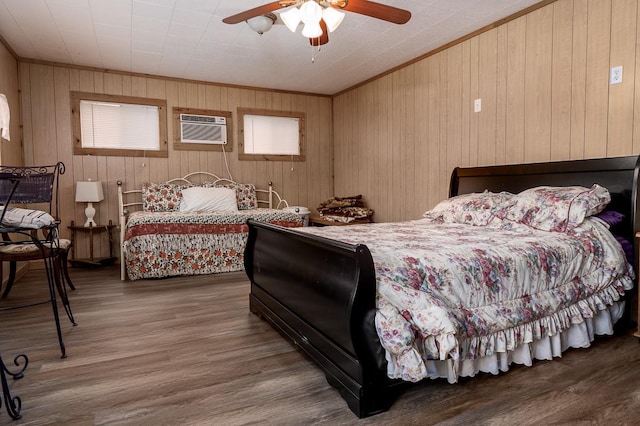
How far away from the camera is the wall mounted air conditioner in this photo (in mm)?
5211

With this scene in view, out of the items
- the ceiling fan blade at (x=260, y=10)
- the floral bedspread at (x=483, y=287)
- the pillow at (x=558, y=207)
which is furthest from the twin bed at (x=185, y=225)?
the pillow at (x=558, y=207)

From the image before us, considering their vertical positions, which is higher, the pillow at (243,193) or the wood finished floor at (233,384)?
the pillow at (243,193)

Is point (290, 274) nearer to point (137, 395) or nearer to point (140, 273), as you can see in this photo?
point (137, 395)

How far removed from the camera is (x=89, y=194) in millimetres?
4484

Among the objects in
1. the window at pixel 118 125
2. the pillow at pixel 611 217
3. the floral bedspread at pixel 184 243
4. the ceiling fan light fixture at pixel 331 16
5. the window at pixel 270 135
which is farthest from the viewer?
the window at pixel 270 135

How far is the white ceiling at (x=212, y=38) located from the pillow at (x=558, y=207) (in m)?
1.60

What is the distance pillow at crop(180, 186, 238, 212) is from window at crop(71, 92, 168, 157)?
2.33 feet

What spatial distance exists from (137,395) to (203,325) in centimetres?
92

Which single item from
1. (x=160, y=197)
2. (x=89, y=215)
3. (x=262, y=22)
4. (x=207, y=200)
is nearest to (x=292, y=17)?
(x=262, y=22)

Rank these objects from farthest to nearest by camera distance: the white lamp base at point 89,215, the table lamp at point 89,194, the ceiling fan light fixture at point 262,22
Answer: the white lamp base at point 89,215 → the table lamp at point 89,194 → the ceiling fan light fixture at point 262,22

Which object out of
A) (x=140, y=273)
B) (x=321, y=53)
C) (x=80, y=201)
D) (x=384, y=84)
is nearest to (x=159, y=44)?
(x=321, y=53)

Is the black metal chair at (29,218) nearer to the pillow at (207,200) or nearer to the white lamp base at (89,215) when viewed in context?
the white lamp base at (89,215)

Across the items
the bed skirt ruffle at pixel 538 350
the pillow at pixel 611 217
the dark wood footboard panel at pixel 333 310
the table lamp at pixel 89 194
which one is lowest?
the bed skirt ruffle at pixel 538 350

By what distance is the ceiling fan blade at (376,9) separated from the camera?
2252mm
